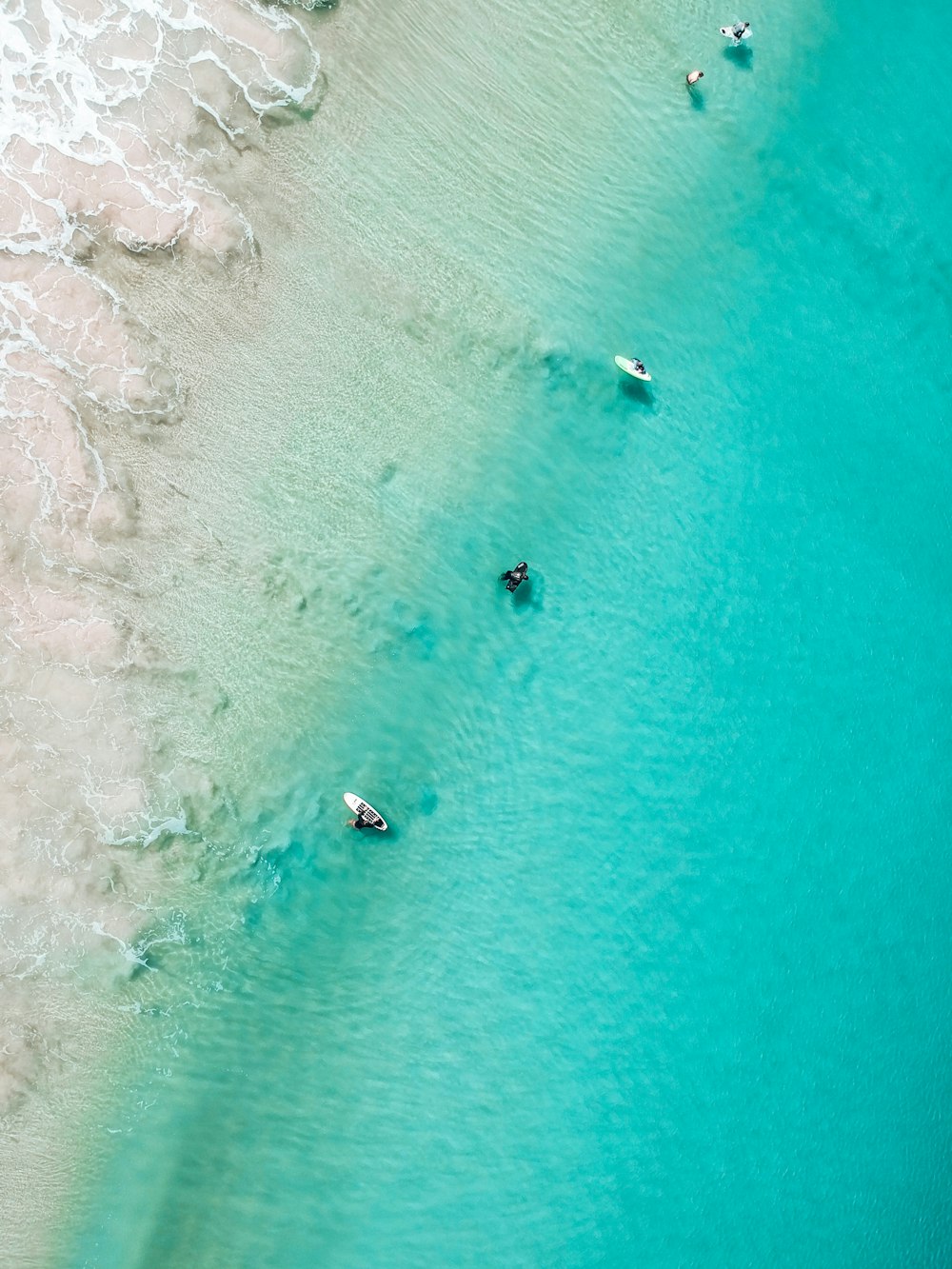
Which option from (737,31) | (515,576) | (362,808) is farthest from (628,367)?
(362,808)

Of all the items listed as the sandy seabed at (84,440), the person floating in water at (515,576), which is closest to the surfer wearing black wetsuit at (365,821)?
the sandy seabed at (84,440)

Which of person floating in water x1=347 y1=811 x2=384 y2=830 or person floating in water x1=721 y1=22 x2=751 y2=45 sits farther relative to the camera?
person floating in water x1=721 y1=22 x2=751 y2=45

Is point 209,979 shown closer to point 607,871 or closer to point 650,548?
point 607,871

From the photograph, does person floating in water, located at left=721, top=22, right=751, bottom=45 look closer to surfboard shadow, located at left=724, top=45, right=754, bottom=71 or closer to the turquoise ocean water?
surfboard shadow, located at left=724, top=45, right=754, bottom=71

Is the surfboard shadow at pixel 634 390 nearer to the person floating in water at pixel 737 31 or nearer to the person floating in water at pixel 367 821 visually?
the person floating in water at pixel 737 31

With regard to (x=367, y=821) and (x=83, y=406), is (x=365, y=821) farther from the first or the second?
(x=83, y=406)

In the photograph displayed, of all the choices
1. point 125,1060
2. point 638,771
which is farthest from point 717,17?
point 125,1060

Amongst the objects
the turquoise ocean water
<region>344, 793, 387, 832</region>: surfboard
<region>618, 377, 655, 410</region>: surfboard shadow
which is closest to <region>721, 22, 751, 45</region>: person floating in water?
the turquoise ocean water
